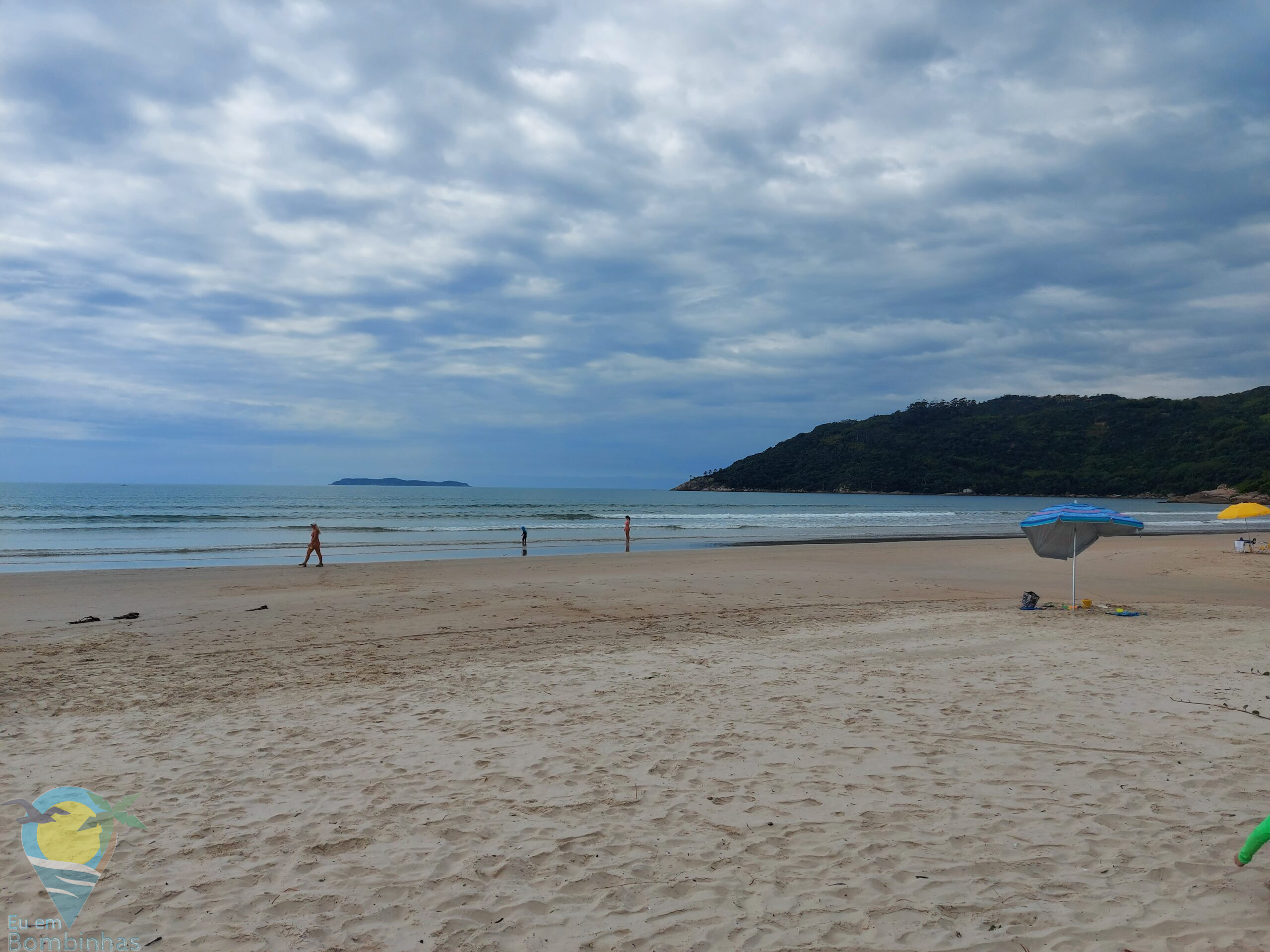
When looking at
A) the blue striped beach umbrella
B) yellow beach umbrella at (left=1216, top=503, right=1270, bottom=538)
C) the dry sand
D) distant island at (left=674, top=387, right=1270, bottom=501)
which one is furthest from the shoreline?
distant island at (left=674, top=387, right=1270, bottom=501)

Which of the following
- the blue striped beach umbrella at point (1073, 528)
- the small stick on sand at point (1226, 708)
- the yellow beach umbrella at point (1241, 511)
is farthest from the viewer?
the yellow beach umbrella at point (1241, 511)

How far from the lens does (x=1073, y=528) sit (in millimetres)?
12367

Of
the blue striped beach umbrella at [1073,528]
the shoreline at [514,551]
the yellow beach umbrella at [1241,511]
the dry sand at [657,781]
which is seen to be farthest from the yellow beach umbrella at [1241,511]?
the dry sand at [657,781]

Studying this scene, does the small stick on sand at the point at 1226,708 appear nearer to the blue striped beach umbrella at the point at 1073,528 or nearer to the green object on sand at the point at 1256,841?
the green object on sand at the point at 1256,841

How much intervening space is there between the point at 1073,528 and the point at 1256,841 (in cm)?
995

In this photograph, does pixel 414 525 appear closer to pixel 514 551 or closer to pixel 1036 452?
pixel 514 551

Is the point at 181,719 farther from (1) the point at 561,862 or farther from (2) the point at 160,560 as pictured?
(2) the point at 160,560

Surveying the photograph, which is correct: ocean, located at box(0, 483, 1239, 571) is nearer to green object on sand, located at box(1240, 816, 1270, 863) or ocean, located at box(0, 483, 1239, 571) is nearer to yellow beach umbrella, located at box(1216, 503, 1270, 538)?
yellow beach umbrella, located at box(1216, 503, 1270, 538)

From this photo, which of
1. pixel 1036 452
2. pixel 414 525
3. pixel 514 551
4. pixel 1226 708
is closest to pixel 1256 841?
pixel 1226 708

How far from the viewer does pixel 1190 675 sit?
25.0 feet

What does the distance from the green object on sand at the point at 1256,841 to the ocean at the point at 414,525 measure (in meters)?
22.4

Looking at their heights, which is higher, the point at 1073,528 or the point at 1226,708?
the point at 1073,528

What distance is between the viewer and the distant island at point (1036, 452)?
10156 centimetres

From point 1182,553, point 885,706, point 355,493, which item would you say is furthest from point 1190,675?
point 355,493
